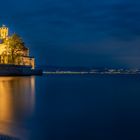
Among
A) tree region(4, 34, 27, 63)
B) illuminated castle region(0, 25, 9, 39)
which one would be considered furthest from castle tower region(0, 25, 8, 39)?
tree region(4, 34, 27, 63)

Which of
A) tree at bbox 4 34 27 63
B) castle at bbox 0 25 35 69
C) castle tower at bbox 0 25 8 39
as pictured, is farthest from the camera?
castle tower at bbox 0 25 8 39

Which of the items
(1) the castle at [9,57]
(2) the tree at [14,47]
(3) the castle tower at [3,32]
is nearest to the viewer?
(2) the tree at [14,47]

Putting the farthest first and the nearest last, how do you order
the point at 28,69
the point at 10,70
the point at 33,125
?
the point at 28,69 < the point at 10,70 < the point at 33,125

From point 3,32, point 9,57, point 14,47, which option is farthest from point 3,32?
point 14,47

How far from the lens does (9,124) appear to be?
59.1 ft

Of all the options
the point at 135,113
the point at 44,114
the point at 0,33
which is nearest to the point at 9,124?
the point at 44,114

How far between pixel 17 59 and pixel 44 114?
78.9 meters

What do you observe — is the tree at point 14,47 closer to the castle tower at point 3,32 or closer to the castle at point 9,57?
the castle at point 9,57

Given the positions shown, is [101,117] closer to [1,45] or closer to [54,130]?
[54,130]

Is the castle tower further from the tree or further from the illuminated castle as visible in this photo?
the tree

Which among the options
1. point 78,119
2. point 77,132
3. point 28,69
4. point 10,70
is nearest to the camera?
point 77,132

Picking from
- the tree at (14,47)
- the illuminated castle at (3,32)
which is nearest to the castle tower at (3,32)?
the illuminated castle at (3,32)

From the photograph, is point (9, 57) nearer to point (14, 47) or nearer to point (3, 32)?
point (14, 47)

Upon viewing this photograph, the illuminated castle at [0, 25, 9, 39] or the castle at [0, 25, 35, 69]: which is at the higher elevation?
the illuminated castle at [0, 25, 9, 39]
